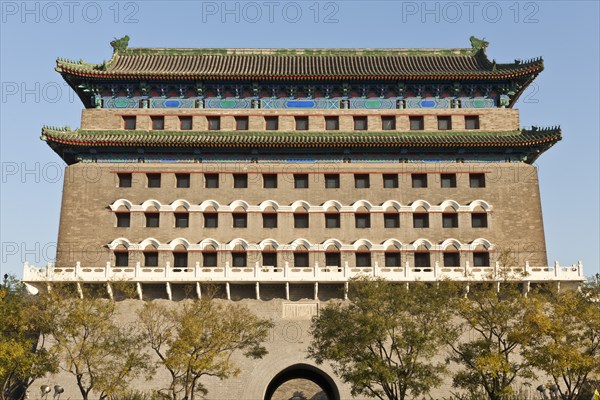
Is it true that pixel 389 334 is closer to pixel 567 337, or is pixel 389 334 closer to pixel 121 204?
pixel 567 337

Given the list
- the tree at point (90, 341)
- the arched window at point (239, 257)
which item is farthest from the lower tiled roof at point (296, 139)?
the tree at point (90, 341)

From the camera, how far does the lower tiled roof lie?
63.2 meters

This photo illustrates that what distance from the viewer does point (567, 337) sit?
4856cm

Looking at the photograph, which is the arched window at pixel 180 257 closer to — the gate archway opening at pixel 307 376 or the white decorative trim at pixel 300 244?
the white decorative trim at pixel 300 244

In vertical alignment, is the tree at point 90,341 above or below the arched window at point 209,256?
below

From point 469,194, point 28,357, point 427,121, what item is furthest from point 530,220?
point 28,357

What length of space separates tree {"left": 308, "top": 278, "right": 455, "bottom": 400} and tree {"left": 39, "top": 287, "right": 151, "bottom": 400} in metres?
11.6

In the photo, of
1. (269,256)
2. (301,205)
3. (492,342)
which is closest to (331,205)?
(301,205)

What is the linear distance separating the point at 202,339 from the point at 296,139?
711 inches

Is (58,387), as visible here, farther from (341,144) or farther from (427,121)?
(427,121)

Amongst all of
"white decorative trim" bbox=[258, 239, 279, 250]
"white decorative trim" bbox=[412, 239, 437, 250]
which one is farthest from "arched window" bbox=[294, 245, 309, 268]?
"white decorative trim" bbox=[412, 239, 437, 250]

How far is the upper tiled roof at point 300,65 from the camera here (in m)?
65.6

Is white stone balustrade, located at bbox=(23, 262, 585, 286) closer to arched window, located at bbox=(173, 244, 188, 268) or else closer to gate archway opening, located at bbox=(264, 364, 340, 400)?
arched window, located at bbox=(173, 244, 188, 268)

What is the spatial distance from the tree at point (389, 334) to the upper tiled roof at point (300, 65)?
20548mm
